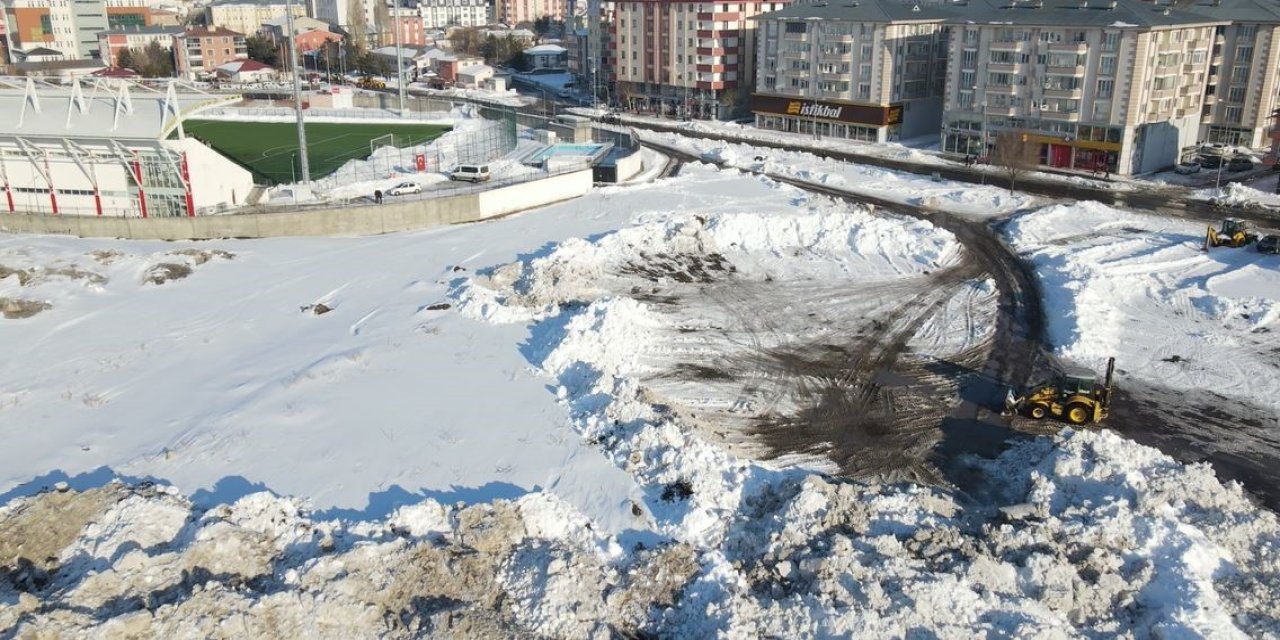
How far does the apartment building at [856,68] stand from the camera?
64.1 m

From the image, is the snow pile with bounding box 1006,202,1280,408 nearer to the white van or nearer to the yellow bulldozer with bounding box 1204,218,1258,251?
the yellow bulldozer with bounding box 1204,218,1258,251

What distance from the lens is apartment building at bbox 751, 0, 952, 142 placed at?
2522 inches

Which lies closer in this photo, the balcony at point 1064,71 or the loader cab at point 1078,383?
the loader cab at point 1078,383

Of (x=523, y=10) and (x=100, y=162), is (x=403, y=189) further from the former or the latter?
(x=523, y=10)

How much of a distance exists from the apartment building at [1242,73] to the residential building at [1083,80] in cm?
112

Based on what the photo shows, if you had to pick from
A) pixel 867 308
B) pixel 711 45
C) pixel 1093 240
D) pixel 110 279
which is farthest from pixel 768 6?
pixel 110 279

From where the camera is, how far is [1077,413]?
75.2 feet

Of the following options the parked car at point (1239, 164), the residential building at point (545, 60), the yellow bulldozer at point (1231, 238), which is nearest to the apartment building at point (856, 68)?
the parked car at point (1239, 164)

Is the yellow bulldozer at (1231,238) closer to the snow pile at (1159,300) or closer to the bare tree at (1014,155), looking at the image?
the snow pile at (1159,300)

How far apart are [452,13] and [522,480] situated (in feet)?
614

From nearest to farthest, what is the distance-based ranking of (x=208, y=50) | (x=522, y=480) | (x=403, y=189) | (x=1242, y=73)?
(x=522, y=480)
(x=403, y=189)
(x=1242, y=73)
(x=208, y=50)

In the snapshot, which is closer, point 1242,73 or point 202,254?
point 202,254

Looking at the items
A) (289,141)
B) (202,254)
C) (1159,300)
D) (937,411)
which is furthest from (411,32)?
(937,411)

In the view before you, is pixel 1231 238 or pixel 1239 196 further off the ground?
pixel 1239 196
